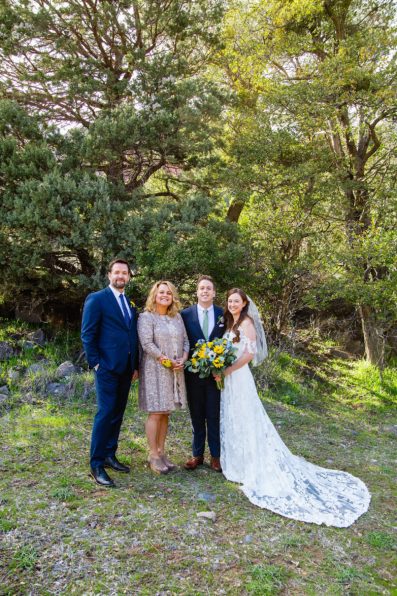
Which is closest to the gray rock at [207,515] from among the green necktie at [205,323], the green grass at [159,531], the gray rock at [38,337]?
the green grass at [159,531]

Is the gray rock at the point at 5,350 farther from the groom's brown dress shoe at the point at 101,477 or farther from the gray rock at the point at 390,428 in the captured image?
the gray rock at the point at 390,428

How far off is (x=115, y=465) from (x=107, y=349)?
1246mm

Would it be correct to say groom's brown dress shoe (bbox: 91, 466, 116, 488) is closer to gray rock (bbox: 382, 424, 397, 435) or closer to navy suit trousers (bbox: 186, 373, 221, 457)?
navy suit trousers (bbox: 186, 373, 221, 457)

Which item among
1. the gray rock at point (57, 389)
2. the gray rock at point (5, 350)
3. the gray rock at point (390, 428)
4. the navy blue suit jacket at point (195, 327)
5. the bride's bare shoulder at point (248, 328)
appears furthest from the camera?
the gray rock at point (5, 350)

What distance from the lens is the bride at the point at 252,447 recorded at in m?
4.16

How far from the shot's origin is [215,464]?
15.0 ft

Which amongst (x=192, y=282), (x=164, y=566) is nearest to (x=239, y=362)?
(x=164, y=566)

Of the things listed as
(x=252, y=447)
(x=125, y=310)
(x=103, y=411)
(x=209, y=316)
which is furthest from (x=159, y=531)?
(x=209, y=316)

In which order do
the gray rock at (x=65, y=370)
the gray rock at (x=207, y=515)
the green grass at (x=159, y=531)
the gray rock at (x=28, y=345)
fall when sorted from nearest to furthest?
the green grass at (x=159, y=531)
the gray rock at (x=207, y=515)
the gray rock at (x=65, y=370)
the gray rock at (x=28, y=345)

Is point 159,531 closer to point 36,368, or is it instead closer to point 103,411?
point 103,411

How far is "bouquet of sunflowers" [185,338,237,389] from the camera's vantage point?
415 cm

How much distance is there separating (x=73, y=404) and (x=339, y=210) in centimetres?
695

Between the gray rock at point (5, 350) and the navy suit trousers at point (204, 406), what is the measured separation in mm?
4951

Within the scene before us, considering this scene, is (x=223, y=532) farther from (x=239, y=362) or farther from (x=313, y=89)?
(x=313, y=89)
